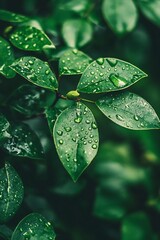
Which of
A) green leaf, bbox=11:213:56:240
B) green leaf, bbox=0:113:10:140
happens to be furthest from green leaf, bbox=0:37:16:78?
green leaf, bbox=11:213:56:240

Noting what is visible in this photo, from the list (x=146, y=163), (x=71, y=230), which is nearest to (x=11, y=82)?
(x=71, y=230)

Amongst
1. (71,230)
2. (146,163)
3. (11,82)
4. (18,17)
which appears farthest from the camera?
(146,163)

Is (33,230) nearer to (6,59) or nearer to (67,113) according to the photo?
(67,113)

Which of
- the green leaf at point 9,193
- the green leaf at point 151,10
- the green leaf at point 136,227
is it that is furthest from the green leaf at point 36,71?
the green leaf at point 136,227

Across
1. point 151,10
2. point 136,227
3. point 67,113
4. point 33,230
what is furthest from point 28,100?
point 136,227

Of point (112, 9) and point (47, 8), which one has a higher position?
point (112, 9)

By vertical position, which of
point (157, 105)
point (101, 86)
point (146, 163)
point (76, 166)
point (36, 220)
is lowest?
point (146, 163)

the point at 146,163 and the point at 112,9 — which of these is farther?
the point at 146,163

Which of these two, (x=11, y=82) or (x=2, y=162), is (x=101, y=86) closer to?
(x=2, y=162)
